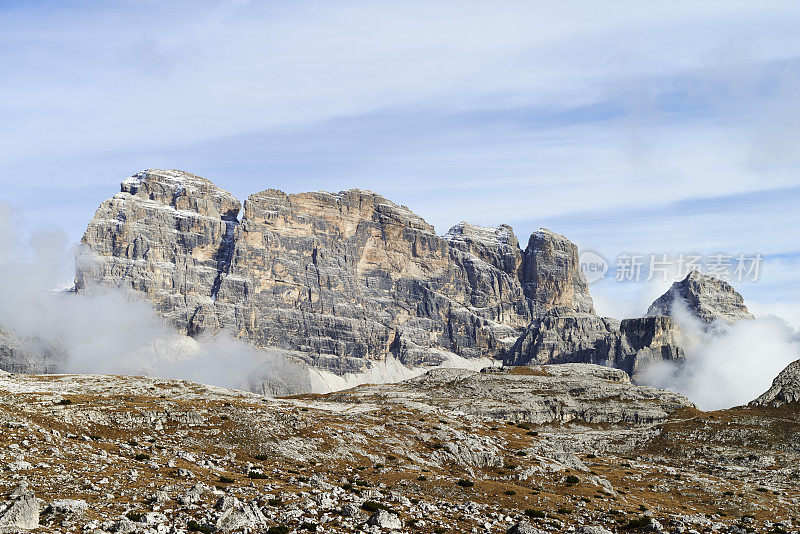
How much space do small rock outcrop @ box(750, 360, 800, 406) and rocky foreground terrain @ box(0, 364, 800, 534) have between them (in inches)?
2790

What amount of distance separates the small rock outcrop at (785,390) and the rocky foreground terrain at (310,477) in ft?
232

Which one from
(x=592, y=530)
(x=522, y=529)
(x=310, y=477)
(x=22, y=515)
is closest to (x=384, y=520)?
(x=522, y=529)

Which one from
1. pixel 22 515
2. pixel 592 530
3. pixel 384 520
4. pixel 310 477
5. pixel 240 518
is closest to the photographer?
pixel 22 515

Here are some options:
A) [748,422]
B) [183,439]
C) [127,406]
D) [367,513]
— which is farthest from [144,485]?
[748,422]

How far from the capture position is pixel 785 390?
7539 inches

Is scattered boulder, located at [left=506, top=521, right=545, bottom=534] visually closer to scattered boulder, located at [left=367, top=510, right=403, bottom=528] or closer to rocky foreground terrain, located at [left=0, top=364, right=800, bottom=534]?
rocky foreground terrain, located at [left=0, top=364, right=800, bottom=534]

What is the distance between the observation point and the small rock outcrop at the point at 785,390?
188750 mm

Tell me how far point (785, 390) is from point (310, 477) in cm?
17018

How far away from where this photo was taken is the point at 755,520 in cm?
7806

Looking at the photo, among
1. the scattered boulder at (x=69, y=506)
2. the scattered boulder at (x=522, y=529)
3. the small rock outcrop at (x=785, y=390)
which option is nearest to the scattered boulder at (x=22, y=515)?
the scattered boulder at (x=69, y=506)

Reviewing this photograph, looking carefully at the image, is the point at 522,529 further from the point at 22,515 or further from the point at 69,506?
the point at 22,515

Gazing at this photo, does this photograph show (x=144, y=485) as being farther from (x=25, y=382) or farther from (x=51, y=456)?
(x=25, y=382)

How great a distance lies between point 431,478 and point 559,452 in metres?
37.7

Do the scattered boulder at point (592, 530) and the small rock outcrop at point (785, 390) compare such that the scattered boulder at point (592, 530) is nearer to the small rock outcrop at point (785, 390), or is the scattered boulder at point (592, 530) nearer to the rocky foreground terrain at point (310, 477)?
the rocky foreground terrain at point (310, 477)
